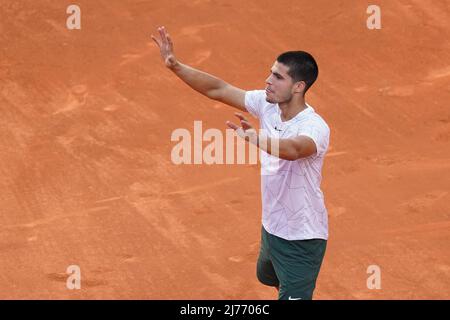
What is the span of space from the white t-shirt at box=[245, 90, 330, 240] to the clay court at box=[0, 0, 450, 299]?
1.81m

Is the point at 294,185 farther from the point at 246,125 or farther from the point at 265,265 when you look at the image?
the point at 265,265

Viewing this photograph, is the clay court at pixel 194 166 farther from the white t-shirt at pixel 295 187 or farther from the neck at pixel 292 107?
the neck at pixel 292 107

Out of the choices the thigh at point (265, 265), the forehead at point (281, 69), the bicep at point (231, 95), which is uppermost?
the forehead at point (281, 69)

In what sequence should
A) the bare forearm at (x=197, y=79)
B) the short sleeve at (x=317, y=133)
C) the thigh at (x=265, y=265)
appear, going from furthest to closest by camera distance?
1. the bare forearm at (x=197, y=79)
2. the thigh at (x=265, y=265)
3. the short sleeve at (x=317, y=133)

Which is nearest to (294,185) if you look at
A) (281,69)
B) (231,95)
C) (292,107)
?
(292,107)

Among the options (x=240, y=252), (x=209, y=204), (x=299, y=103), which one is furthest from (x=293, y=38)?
(x=299, y=103)

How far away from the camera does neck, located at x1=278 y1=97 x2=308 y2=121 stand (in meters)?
6.22

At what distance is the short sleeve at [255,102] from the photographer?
6492 mm

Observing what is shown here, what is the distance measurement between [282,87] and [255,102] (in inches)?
15.5

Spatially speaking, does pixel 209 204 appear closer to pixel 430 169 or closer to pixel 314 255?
pixel 430 169

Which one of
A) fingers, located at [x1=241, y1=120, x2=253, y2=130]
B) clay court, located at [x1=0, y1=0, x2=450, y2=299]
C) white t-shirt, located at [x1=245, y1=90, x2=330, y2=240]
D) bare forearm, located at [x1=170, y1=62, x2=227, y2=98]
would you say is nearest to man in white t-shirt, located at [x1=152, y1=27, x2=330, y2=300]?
white t-shirt, located at [x1=245, y1=90, x2=330, y2=240]

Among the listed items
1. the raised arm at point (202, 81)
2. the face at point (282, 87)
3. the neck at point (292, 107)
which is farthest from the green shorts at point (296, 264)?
the raised arm at point (202, 81)

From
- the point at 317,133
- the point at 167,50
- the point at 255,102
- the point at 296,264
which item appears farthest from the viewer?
the point at 167,50

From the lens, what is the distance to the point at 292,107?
622 centimetres
